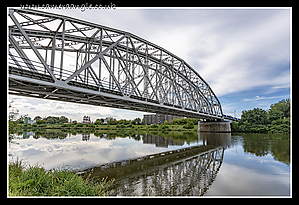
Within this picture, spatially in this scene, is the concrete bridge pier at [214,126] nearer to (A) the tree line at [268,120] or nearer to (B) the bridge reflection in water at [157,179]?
(A) the tree line at [268,120]

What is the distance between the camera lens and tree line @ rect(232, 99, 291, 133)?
5603 centimetres

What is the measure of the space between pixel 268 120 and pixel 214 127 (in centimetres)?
2004

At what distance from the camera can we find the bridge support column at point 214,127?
68.4m

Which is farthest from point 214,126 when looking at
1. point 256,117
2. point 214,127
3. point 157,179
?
point 157,179

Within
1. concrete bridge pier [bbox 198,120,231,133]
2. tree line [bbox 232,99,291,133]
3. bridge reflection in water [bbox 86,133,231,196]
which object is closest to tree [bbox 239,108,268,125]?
tree line [bbox 232,99,291,133]

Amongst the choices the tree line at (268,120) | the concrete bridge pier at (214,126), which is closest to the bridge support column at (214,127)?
the concrete bridge pier at (214,126)

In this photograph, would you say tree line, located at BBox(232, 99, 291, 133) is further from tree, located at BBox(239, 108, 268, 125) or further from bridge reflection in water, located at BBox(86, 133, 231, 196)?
bridge reflection in water, located at BBox(86, 133, 231, 196)

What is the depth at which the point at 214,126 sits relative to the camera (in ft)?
232

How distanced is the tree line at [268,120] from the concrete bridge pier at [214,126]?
341 inches

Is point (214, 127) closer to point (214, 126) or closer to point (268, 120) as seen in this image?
point (214, 126)
